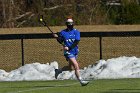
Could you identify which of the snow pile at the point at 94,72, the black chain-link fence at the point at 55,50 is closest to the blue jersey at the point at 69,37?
the snow pile at the point at 94,72

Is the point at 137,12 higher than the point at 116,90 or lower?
lower

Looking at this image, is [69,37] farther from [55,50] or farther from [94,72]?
[55,50]

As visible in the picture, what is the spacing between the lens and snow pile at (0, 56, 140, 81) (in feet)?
76.5

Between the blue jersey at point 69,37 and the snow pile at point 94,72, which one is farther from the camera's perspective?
the snow pile at point 94,72

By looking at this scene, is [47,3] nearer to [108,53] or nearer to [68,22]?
[108,53]

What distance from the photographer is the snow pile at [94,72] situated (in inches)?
918

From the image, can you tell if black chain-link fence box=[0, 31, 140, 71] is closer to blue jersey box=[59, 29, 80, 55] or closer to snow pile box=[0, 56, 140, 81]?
snow pile box=[0, 56, 140, 81]

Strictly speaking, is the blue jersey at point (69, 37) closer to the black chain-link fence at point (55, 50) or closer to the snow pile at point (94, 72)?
the snow pile at point (94, 72)

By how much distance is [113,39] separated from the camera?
31.2 metres

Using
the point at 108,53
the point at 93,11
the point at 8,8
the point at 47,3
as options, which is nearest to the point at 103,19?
the point at 93,11

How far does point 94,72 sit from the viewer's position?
24000mm

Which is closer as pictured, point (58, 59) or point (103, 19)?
point (58, 59)

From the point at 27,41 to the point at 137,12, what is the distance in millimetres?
17737

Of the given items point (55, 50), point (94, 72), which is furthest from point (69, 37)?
point (55, 50)
